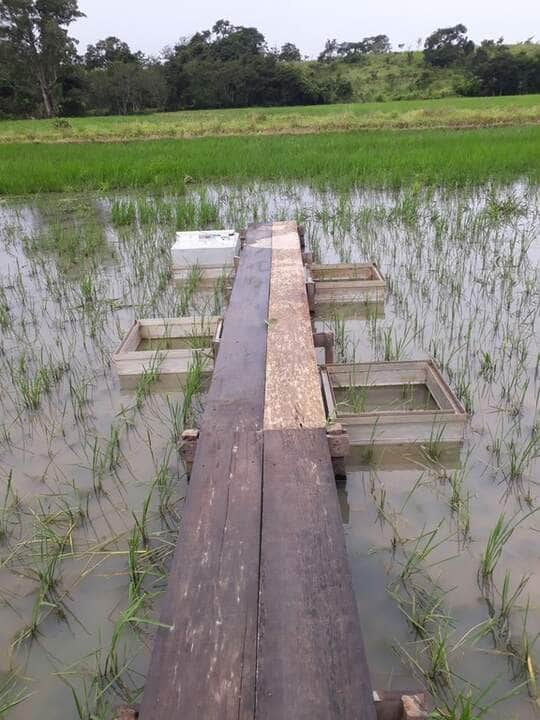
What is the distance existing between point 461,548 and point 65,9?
40.4 metres

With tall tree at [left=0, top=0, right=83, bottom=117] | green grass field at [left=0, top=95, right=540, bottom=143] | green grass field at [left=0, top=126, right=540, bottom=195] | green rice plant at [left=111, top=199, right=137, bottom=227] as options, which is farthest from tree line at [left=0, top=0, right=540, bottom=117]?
green rice plant at [left=111, top=199, right=137, bottom=227]

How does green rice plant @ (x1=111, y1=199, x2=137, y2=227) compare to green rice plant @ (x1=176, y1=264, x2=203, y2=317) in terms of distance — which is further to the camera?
green rice plant @ (x1=111, y1=199, x2=137, y2=227)

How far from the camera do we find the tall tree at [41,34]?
31.8 m

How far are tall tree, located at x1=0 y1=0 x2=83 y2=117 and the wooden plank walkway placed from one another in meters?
38.0

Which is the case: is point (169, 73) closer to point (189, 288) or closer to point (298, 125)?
point (298, 125)

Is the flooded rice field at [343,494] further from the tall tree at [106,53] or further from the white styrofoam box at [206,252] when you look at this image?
the tall tree at [106,53]

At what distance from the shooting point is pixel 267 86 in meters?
40.6

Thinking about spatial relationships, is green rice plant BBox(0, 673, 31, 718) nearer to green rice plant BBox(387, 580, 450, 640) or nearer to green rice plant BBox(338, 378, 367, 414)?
green rice plant BBox(387, 580, 450, 640)

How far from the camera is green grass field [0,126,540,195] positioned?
27.6ft

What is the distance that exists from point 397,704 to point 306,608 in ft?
0.91

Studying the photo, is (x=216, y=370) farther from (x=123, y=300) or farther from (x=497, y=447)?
(x=123, y=300)

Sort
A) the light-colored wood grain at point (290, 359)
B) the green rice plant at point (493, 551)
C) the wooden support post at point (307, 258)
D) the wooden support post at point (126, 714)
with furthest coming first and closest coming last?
the wooden support post at point (307, 258)
the light-colored wood grain at point (290, 359)
the green rice plant at point (493, 551)
the wooden support post at point (126, 714)

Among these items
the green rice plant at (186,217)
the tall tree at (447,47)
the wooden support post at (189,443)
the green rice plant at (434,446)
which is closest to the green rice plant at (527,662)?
the green rice plant at (434,446)

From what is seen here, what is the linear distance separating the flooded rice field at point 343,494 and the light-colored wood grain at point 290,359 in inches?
14.4
